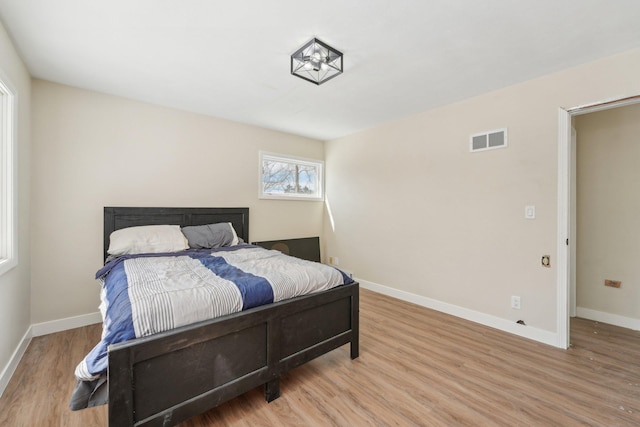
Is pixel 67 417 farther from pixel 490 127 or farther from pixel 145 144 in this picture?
pixel 490 127

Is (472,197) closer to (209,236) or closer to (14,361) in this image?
(209,236)

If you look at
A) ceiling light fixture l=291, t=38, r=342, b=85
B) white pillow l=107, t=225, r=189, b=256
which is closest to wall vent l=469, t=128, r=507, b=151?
ceiling light fixture l=291, t=38, r=342, b=85

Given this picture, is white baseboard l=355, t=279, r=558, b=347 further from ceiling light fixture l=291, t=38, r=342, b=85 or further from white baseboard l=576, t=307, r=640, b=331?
ceiling light fixture l=291, t=38, r=342, b=85

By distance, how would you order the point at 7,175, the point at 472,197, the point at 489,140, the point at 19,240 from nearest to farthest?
the point at 7,175
the point at 19,240
the point at 489,140
the point at 472,197

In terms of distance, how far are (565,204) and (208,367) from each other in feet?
9.96

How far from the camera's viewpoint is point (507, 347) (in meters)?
2.44

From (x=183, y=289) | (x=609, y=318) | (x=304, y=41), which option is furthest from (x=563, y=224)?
(x=183, y=289)

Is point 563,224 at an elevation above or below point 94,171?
below

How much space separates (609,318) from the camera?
2914 mm

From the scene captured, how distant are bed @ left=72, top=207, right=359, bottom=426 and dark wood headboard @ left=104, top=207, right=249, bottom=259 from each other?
217cm

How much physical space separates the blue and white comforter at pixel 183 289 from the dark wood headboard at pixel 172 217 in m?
0.63

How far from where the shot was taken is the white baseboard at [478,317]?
254 cm

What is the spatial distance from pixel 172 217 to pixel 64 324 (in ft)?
4.66

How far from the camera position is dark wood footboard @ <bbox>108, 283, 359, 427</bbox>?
4.13ft
